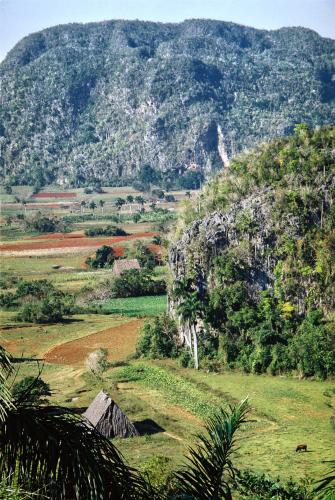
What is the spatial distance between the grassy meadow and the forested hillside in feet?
338

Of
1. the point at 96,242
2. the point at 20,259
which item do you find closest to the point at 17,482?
the point at 20,259

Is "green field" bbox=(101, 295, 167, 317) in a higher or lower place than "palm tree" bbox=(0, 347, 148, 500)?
lower

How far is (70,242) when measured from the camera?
7306 centimetres

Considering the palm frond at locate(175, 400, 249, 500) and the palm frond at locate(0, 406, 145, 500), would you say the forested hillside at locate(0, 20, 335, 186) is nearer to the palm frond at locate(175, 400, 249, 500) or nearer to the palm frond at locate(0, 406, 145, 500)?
the palm frond at locate(175, 400, 249, 500)

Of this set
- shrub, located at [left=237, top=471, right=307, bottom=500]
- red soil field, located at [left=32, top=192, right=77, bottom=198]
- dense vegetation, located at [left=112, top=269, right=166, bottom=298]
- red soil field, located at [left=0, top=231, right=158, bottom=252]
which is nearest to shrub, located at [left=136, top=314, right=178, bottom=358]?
dense vegetation, located at [left=112, top=269, right=166, bottom=298]

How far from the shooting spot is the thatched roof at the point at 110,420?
2127 cm

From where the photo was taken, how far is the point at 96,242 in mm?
72562

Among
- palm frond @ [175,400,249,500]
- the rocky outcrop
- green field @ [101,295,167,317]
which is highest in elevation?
palm frond @ [175,400,249,500]

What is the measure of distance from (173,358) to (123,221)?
58429mm

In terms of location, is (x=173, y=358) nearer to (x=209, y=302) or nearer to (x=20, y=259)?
(x=209, y=302)

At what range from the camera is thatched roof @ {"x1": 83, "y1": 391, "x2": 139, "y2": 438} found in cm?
2127

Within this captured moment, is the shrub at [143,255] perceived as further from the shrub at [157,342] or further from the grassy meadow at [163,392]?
the shrub at [157,342]

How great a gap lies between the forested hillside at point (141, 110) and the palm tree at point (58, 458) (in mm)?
137119

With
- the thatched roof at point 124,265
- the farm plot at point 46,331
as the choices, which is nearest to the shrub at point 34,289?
the farm plot at point 46,331
